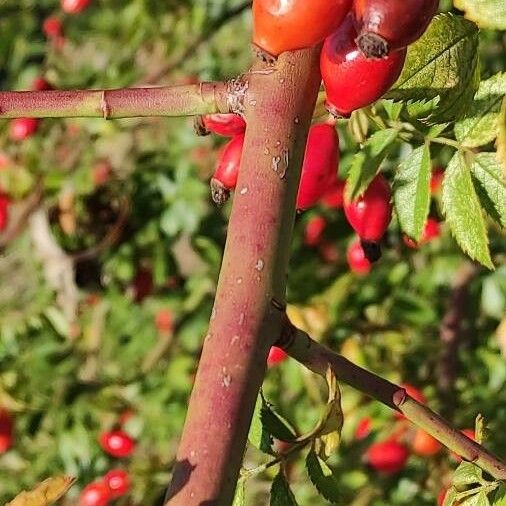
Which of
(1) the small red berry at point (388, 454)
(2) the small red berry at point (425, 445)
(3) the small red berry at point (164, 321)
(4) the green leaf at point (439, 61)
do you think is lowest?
(3) the small red berry at point (164, 321)

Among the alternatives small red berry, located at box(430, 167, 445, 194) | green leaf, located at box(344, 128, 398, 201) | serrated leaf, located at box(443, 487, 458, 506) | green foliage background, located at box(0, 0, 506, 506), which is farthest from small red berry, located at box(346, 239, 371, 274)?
serrated leaf, located at box(443, 487, 458, 506)

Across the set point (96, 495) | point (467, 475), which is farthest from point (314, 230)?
point (467, 475)

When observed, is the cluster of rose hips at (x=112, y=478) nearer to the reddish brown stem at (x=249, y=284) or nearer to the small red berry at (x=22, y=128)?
the small red berry at (x=22, y=128)

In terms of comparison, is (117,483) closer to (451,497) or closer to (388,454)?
(388,454)

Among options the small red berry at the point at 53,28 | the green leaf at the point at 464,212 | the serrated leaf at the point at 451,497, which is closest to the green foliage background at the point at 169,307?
the small red berry at the point at 53,28

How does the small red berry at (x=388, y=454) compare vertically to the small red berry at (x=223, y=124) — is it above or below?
below

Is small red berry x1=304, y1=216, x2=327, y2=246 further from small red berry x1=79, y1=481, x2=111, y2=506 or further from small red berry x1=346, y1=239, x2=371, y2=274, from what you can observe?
small red berry x1=79, y1=481, x2=111, y2=506

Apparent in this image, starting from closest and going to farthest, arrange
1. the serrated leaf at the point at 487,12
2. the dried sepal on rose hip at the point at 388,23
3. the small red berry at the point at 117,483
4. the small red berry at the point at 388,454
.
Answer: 1. the dried sepal on rose hip at the point at 388,23
2. the serrated leaf at the point at 487,12
3. the small red berry at the point at 388,454
4. the small red berry at the point at 117,483
